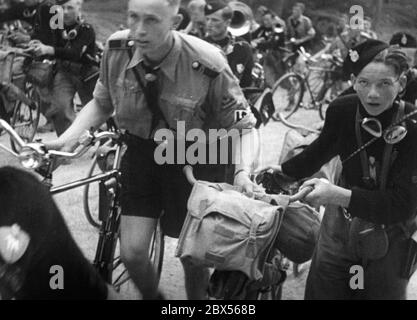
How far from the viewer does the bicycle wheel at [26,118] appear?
495 cm

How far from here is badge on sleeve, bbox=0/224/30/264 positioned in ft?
5.59

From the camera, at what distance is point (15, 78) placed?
4.80 meters

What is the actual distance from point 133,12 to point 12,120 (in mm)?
→ 3148

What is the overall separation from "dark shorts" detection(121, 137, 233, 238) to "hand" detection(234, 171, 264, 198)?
0.26 metres

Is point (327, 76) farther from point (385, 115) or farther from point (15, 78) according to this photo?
point (385, 115)

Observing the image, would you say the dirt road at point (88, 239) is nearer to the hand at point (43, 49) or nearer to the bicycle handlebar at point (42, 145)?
the bicycle handlebar at point (42, 145)

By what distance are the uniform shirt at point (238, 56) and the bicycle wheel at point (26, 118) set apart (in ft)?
4.18

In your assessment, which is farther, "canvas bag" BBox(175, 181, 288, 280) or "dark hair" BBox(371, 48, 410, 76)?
"dark hair" BBox(371, 48, 410, 76)

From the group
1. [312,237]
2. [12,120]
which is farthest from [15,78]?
[312,237]

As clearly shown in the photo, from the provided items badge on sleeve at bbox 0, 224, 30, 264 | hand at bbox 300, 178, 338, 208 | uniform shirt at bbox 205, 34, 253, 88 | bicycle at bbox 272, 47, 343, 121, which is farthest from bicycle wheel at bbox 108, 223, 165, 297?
bicycle at bbox 272, 47, 343, 121

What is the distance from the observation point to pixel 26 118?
511 centimetres

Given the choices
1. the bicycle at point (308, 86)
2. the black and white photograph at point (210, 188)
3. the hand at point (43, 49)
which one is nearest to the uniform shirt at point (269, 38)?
the bicycle at point (308, 86)

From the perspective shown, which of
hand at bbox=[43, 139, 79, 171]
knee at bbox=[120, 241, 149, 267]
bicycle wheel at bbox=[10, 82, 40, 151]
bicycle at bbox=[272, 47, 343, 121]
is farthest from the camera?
bicycle at bbox=[272, 47, 343, 121]

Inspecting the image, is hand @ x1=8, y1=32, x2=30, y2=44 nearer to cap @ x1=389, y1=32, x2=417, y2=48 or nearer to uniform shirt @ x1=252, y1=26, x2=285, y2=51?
cap @ x1=389, y1=32, x2=417, y2=48
